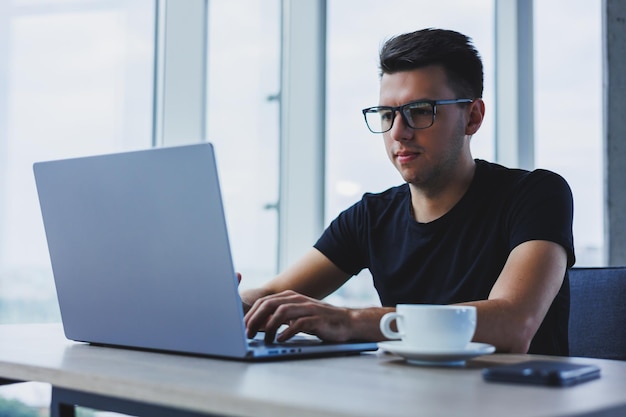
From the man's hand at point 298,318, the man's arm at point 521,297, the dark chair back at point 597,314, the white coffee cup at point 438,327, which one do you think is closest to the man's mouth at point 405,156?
the man's arm at point 521,297

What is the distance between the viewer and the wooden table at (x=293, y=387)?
29.6 inches

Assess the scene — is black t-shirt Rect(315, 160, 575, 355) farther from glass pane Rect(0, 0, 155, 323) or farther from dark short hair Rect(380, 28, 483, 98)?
glass pane Rect(0, 0, 155, 323)

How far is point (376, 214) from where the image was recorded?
78.3 inches

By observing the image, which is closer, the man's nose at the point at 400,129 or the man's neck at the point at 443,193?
the man's nose at the point at 400,129

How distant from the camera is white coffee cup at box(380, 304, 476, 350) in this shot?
105cm

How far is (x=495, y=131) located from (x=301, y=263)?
2.13m

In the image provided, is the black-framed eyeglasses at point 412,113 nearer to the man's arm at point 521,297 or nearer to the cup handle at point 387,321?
the man's arm at point 521,297

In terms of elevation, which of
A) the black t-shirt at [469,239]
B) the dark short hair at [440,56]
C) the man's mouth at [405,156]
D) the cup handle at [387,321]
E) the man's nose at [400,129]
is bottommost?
the cup handle at [387,321]

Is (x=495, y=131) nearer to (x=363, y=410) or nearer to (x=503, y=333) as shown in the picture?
(x=503, y=333)

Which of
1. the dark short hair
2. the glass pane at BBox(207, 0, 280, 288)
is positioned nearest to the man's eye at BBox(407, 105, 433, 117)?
the dark short hair

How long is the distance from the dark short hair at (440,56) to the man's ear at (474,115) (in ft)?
0.07

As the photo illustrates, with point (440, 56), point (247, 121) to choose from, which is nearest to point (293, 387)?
point (440, 56)

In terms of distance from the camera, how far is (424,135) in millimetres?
1754

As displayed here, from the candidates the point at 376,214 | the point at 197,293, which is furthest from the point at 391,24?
the point at 197,293
